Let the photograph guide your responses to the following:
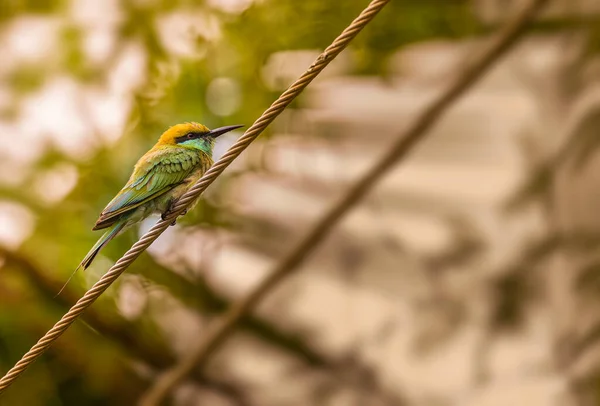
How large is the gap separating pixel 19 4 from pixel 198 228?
5.55 ft

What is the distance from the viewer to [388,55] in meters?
3.34

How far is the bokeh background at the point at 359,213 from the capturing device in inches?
120

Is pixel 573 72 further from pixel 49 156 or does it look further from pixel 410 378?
pixel 49 156

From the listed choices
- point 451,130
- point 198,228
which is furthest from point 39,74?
point 451,130

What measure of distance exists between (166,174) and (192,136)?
3.8 inches

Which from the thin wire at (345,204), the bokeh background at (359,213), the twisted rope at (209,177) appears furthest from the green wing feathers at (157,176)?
the thin wire at (345,204)

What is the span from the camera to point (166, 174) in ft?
4.56

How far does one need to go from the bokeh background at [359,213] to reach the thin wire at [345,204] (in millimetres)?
53

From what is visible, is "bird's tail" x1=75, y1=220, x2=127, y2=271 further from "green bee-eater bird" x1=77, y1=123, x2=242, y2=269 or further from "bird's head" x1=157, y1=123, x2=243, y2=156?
"bird's head" x1=157, y1=123, x2=243, y2=156

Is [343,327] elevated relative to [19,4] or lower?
lower

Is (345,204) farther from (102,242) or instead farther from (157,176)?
(102,242)

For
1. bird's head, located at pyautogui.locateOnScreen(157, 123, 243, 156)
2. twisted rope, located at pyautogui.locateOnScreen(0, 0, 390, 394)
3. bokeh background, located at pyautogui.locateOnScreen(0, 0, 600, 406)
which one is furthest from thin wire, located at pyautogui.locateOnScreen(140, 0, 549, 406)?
twisted rope, located at pyautogui.locateOnScreen(0, 0, 390, 394)

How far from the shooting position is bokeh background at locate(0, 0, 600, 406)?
304 cm

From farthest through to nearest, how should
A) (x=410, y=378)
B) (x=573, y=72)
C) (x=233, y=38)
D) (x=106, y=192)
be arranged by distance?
(x=410, y=378), (x=573, y=72), (x=233, y=38), (x=106, y=192)
